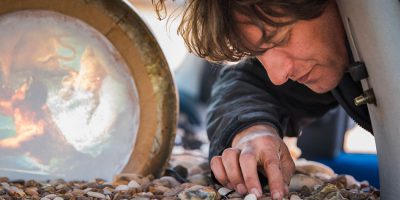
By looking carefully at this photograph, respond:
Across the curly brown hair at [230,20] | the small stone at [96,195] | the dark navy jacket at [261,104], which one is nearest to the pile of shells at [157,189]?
the small stone at [96,195]

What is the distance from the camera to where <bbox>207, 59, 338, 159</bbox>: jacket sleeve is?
1353 millimetres

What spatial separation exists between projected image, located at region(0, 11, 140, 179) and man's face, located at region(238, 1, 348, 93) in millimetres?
336

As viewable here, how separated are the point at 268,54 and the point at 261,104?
286 mm

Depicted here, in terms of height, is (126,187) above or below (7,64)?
below

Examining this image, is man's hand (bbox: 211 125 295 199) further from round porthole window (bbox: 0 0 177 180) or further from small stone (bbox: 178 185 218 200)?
round porthole window (bbox: 0 0 177 180)

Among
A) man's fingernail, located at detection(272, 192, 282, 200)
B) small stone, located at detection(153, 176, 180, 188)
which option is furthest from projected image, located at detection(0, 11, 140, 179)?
man's fingernail, located at detection(272, 192, 282, 200)

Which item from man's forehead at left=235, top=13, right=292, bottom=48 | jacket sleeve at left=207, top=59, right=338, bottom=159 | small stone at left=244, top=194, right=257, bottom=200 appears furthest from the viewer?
jacket sleeve at left=207, top=59, right=338, bottom=159

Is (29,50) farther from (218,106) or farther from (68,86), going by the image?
(218,106)

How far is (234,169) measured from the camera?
1.10m

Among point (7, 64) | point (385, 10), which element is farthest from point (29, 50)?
point (385, 10)

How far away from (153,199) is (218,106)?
0.46 m

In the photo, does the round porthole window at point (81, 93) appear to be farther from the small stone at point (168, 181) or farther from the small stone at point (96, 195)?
the small stone at point (96, 195)

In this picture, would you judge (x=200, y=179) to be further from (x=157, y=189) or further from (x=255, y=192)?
(x=255, y=192)

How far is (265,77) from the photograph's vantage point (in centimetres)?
154
